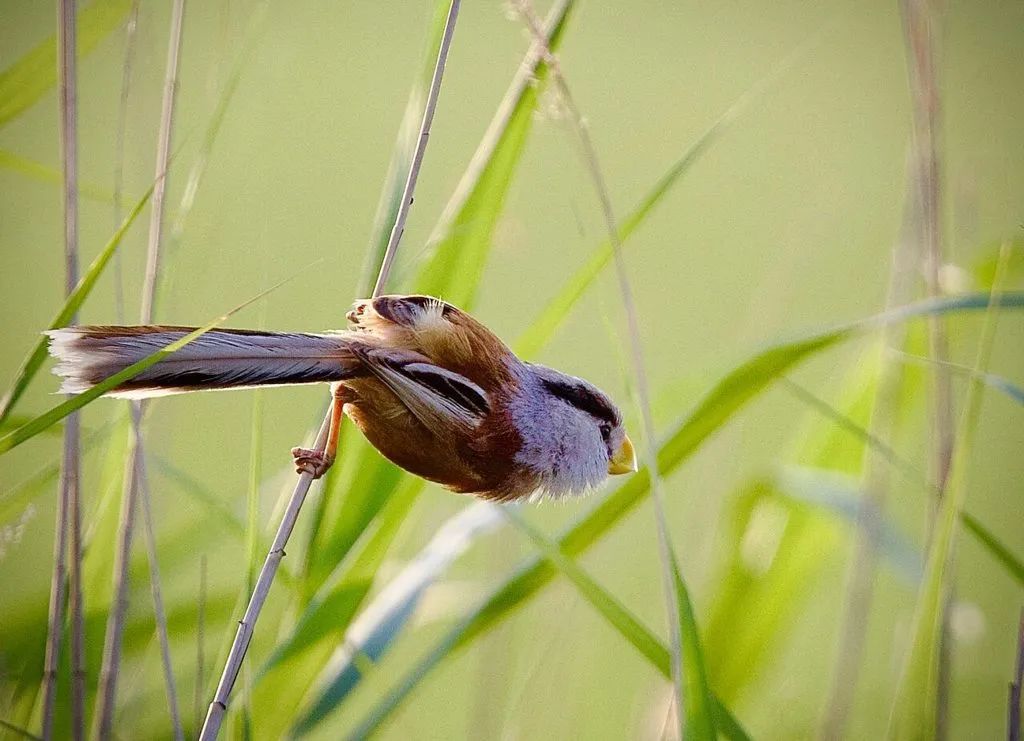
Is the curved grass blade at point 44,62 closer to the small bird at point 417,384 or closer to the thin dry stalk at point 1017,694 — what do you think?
the small bird at point 417,384

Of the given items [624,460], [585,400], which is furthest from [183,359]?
[624,460]

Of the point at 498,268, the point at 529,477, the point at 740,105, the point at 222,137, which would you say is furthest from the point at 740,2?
the point at 529,477

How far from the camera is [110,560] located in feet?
5.60

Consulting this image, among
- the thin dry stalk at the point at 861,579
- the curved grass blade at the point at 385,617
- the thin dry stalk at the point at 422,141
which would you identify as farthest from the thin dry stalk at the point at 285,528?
the thin dry stalk at the point at 861,579

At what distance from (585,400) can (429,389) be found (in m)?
0.43

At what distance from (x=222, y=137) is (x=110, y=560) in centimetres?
150

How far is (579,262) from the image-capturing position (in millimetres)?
3260

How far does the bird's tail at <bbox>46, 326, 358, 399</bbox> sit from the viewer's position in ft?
3.29

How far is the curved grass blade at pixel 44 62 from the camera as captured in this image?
1.46m

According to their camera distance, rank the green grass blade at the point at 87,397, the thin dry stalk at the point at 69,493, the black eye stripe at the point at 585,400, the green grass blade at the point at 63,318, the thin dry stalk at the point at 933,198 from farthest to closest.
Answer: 1. the thin dry stalk at the point at 933,198
2. the black eye stripe at the point at 585,400
3. the thin dry stalk at the point at 69,493
4. the green grass blade at the point at 63,318
5. the green grass blade at the point at 87,397

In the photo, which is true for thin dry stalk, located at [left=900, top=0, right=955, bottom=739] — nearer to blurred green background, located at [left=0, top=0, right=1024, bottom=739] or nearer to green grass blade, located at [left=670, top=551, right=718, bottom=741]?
blurred green background, located at [left=0, top=0, right=1024, bottom=739]

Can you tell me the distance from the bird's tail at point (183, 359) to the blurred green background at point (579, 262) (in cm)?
32

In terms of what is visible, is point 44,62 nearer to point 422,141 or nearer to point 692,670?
point 422,141

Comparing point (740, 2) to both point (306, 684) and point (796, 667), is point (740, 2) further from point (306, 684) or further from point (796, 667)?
point (306, 684)
